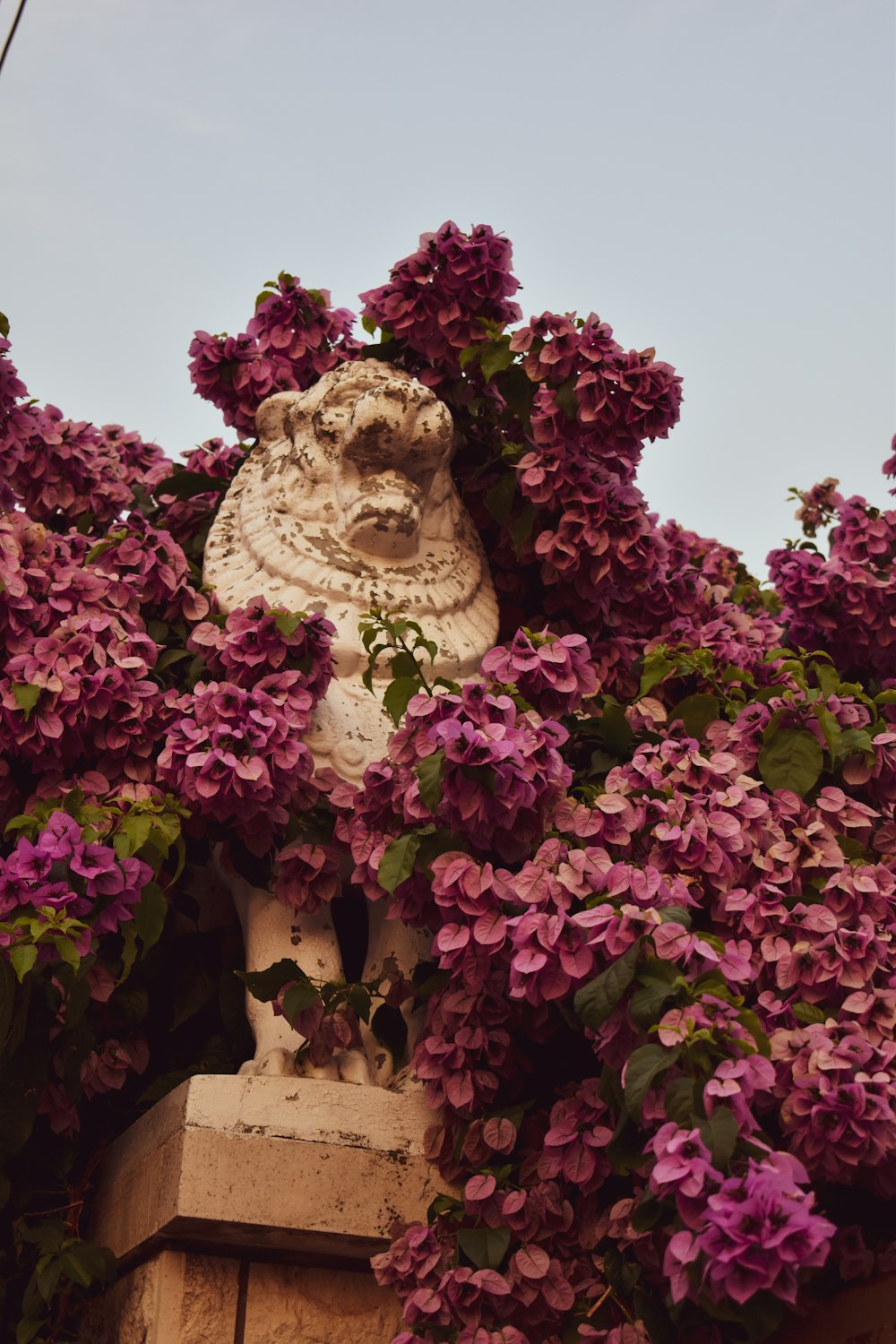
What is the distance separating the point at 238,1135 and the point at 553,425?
1.68 metres

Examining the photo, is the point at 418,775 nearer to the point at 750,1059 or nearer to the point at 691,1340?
the point at 750,1059

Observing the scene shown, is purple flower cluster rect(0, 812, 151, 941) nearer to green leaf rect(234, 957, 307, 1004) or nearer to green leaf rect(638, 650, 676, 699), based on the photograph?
green leaf rect(234, 957, 307, 1004)

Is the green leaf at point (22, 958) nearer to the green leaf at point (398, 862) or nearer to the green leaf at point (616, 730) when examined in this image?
the green leaf at point (398, 862)

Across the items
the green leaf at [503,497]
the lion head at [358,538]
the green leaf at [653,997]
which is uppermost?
the green leaf at [503,497]

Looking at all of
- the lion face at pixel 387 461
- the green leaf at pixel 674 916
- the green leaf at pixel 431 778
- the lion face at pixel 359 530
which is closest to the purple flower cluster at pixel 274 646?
the lion face at pixel 359 530

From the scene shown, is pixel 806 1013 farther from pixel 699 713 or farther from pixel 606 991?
pixel 699 713

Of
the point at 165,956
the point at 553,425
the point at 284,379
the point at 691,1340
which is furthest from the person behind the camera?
the point at 284,379

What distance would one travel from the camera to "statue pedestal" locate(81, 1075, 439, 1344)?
8.84ft

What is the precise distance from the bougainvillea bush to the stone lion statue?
105 millimetres

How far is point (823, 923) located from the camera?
2.64 meters

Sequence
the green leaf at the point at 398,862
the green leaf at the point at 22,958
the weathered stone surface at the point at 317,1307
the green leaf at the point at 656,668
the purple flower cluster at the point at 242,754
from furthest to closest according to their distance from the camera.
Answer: the green leaf at the point at 656,668 → the purple flower cluster at the point at 242,754 → the weathered stone surface at the point at 317,1307 → the green leaf at the point at 398,862 → the green leaf at the point at 22,958

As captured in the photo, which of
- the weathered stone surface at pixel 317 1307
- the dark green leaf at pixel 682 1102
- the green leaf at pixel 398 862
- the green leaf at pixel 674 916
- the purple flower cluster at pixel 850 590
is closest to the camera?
the dark green leaf at pixel 682 1102

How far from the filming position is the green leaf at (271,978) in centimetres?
294

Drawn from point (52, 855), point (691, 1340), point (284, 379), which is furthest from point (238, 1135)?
point (284, 379)
